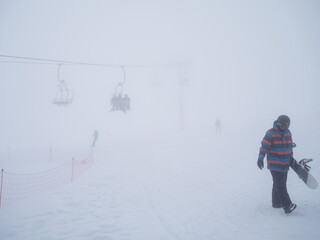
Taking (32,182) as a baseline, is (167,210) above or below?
above

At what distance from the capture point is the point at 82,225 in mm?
4707

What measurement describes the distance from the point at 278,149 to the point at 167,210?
11.5 ft

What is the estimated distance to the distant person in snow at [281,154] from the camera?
438 cm

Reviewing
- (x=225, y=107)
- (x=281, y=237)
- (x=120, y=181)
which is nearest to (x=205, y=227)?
(x=281, y=237)

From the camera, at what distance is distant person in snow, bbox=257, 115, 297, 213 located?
4.38 metres

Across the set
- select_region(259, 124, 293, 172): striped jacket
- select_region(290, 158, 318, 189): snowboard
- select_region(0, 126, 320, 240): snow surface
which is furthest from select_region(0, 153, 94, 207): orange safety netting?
select_region(290, 158, 318, 189): snowboard

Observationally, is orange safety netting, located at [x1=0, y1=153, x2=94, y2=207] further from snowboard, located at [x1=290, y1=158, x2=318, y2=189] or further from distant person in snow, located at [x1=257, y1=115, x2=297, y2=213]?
snowboard, located at [x1=290, y1=158, x2=318, y2=189]

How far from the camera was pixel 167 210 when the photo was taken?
18.4ft

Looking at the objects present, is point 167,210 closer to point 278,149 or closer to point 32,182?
point 278,149

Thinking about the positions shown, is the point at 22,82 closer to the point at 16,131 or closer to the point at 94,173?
the point at 16,131

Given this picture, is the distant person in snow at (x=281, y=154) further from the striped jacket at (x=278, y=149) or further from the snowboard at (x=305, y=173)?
the snowboard at (x=305, y=173)

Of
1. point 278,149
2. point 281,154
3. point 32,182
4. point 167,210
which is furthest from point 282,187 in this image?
point 32,182

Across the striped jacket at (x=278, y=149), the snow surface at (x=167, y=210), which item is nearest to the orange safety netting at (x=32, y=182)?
the snow surface at (x=167, y=210)

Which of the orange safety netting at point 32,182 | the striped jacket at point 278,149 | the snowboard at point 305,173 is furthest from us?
the orange safety netting at point 32,182
